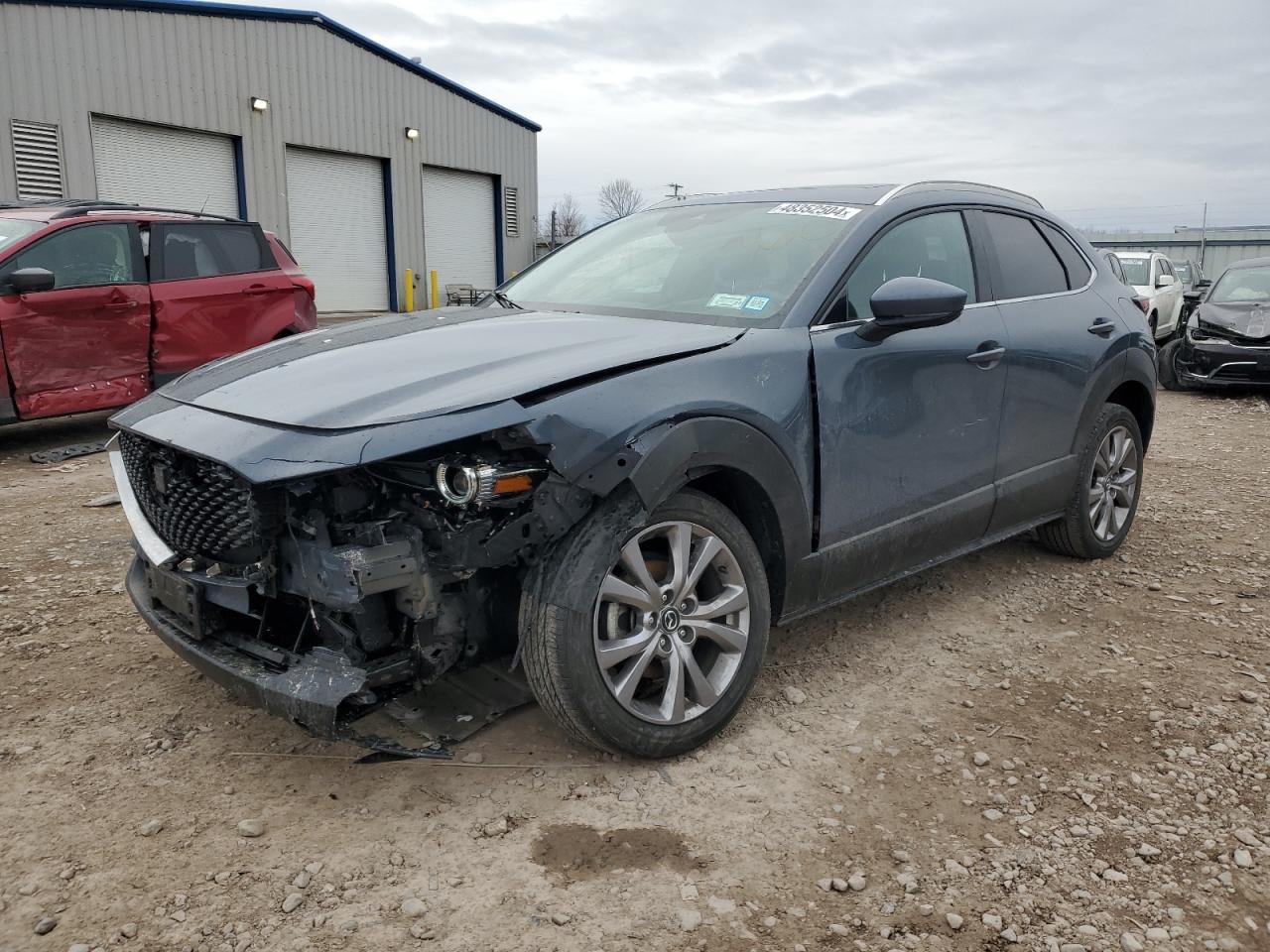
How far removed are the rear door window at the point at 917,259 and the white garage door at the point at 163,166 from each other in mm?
13164

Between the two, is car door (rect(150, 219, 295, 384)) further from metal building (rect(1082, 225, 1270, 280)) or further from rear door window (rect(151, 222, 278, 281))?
metal building (rect(1082, 225, 1270, 280))

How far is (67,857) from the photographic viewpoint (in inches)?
94.2

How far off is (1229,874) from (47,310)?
286 inches

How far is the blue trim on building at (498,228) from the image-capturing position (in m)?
22.3

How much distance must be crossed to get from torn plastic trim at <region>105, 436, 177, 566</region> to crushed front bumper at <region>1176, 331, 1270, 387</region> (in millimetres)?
11373

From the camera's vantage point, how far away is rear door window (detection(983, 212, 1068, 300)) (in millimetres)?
4070

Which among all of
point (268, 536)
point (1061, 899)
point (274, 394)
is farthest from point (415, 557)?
point (1061, 899)

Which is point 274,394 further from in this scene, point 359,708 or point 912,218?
point 912,218

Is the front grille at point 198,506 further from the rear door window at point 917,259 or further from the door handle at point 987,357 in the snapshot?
the door handle at point 987,357

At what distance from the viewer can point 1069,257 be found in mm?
4543

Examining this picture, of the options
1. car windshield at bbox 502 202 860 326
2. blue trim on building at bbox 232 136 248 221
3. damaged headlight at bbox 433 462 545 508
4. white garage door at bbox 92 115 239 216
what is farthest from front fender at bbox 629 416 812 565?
blue trim on building at bbox 232 136 248 221

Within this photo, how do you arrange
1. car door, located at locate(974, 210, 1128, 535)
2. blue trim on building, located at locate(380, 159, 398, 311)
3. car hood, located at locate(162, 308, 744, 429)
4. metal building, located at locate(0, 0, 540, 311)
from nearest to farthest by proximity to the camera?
car hood, located at locate(162, 308, 744, 429), car door, located at locate(974, 210, 1128, 535), metal building, located at locate(0, 0, 540, 311), blue trim on building, located at locate(380, 159, 398, 311)

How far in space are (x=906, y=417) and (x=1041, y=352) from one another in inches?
40.5

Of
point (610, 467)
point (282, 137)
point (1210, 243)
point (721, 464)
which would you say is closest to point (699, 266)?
point (721, 464)
